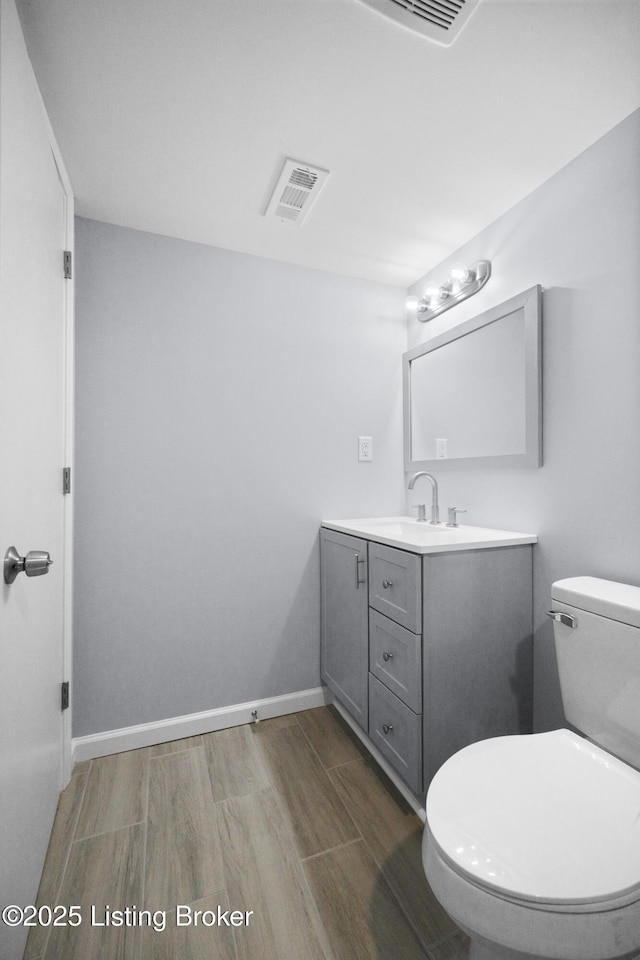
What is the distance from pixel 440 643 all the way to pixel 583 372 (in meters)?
0.96

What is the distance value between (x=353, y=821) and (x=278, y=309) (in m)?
2.01

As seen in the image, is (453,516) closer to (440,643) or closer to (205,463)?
(440,643)

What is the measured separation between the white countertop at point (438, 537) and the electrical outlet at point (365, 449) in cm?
37

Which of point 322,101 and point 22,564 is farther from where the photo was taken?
point 322,101

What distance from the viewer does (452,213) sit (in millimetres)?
1685

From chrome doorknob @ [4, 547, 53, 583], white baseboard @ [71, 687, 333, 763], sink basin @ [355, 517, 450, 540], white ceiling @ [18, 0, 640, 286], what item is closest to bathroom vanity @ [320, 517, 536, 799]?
sink basin @ [355, 517, 450, 540]

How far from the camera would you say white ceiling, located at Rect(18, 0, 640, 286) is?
995 millimetres

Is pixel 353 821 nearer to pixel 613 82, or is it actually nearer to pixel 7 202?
pixel 7 202

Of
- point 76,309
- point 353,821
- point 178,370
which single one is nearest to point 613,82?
point 178,370

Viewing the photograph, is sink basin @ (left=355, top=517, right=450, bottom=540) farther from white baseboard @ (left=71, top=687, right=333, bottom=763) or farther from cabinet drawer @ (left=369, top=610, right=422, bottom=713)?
white baseboard @ (left=71, top=687, right=333, bottom=763)

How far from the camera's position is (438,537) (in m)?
1.48

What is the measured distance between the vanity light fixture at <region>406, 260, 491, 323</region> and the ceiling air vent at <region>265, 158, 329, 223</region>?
680 mm

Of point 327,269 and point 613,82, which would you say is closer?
point 613,82

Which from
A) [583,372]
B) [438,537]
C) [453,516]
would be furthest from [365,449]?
[583,372]
